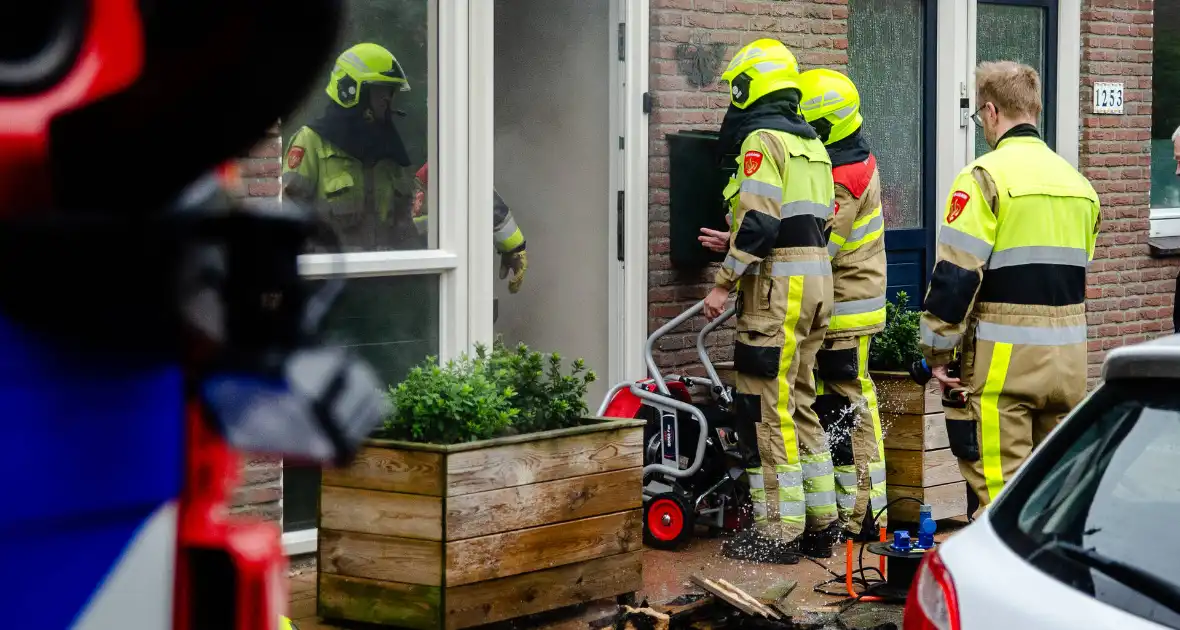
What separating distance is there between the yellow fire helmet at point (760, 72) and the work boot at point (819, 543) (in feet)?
6.73

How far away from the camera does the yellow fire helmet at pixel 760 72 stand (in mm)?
7031

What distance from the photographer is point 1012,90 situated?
5668 millimetres

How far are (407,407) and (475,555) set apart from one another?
1.99 feet

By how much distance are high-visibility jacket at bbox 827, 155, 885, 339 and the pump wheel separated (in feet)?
3.59

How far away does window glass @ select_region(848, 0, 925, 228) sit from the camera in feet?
31.5

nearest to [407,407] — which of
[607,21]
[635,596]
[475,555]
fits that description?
[475,555]

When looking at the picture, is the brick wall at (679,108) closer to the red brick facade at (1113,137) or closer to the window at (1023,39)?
the red brick facade at (1113,137)

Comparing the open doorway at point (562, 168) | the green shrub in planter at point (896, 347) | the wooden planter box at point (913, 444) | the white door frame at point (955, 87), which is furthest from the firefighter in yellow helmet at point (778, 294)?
the white door frame at point (955, 87)

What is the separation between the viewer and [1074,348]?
552 cm

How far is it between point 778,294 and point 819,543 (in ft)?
4.09

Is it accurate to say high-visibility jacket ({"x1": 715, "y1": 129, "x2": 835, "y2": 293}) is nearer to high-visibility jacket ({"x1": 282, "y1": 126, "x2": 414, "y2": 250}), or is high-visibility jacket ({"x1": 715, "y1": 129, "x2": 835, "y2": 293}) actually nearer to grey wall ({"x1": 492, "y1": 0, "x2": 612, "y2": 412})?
grey wall ({"x1": 492, "y1": 0, "x2": 612, "y2": 412})

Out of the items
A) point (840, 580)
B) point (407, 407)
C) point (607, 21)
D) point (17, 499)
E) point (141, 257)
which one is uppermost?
point (607, 21)

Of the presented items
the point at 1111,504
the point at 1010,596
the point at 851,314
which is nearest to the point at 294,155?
the point at 1010,596

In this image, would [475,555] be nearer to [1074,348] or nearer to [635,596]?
[635,596]
